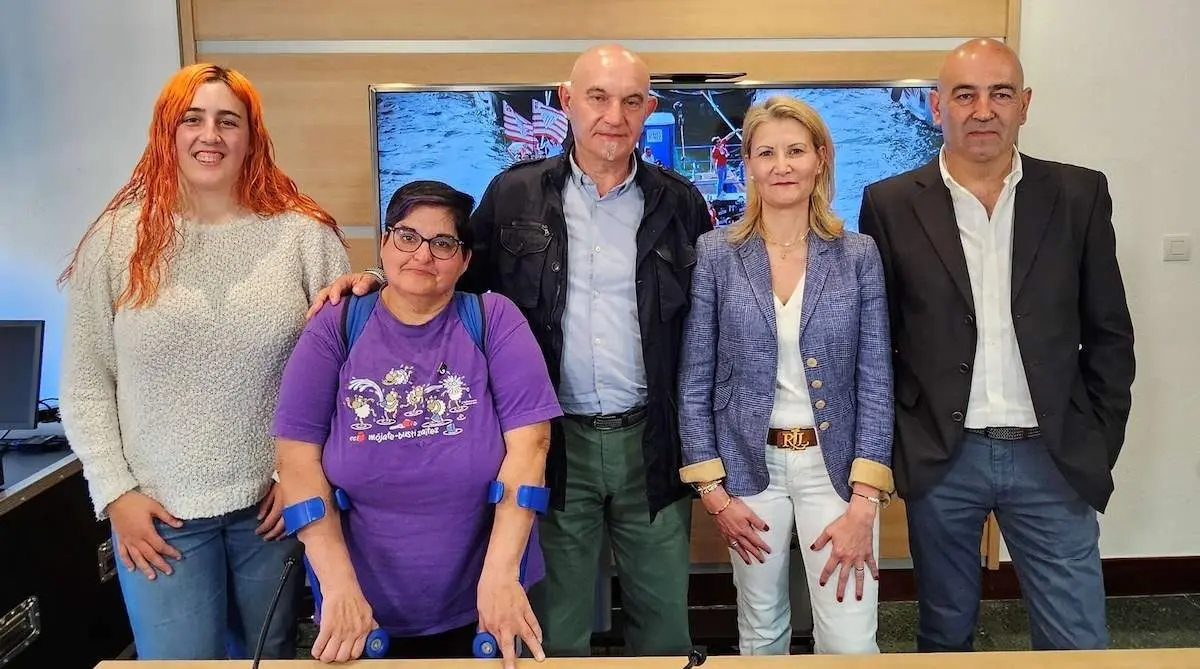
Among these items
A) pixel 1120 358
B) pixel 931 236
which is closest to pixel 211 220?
pixel 931 236

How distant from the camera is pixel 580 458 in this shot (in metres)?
1.86

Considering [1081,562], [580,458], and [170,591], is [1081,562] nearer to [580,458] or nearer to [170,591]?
[580,458]

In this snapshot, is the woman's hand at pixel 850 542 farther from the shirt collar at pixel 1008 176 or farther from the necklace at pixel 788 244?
the shirt collar at pixel 1008 176

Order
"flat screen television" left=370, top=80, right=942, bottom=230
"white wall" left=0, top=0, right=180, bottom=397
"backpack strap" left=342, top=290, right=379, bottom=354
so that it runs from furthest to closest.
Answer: "white wall" left=0, top=0, right=180, bottom=397
"flat screen television" left=370, top=80, right=942, bottom=230
"backpack strap" left=342, top=290, right=379, bottom=354

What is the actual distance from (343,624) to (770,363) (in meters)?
0.93

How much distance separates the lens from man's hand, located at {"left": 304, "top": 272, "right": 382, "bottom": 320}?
5.04 feet

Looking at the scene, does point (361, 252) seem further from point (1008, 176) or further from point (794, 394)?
point (1008, 176)

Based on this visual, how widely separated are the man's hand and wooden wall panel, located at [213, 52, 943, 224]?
3.95 feet

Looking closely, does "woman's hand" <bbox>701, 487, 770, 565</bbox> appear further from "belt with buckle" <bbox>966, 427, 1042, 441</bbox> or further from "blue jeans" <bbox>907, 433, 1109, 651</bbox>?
"belt with buckle" <bbox>966, 427, 1042, 441</bbox>

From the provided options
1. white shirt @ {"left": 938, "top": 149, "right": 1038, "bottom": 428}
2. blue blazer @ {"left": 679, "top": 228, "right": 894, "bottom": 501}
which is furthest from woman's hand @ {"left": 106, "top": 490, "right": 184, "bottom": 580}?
white shirt @ {"left": 938, "top": 149, "right": 1038, "bottom": 428}

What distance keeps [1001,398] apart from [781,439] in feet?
1.67

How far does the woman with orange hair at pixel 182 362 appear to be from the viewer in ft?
5.11

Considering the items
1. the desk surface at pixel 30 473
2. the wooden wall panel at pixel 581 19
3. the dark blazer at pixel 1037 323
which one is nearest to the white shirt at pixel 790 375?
the dark blazer at pixel 1037 323

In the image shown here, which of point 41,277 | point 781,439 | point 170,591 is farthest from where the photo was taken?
point 41,277
